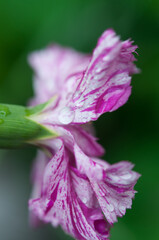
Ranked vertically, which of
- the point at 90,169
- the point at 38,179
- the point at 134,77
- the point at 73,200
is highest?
the point at 134,77

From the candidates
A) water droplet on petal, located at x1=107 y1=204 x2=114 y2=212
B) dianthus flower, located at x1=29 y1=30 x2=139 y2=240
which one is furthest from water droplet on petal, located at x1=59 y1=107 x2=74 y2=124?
water droplet on petal, located at x1=107 y1=204 x2=114 y2=212

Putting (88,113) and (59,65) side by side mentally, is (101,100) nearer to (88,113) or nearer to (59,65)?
(88,113)

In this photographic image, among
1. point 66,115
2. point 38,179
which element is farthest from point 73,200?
point 38,179

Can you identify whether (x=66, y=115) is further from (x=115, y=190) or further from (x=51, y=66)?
(x=51, y=66)

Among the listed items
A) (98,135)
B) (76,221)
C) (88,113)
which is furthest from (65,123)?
(98,135)

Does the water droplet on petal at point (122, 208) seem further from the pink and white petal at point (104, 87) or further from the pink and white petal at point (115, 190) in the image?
the pink and white petal at point (104, 87)

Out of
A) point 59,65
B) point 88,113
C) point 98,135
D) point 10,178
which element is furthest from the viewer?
point 10,178
